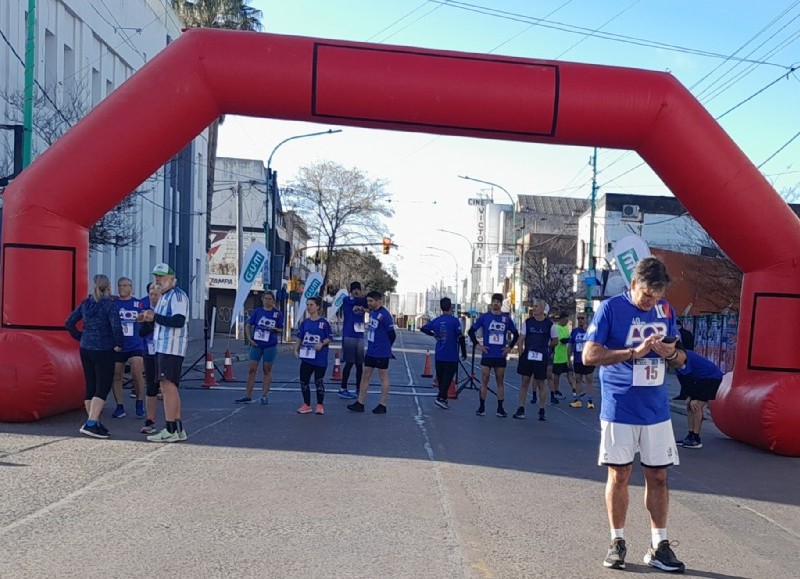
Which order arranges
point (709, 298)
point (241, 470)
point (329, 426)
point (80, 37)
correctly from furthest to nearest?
point (709, 298) < point (80, 37) < point (329, 426) < point (241, 470)

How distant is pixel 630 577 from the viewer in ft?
17.7

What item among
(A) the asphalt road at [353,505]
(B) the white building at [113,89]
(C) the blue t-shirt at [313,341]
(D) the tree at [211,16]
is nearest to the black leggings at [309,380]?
(C) the blue t-shirt at [313,341]

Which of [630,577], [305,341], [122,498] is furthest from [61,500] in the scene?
→ [305,341]

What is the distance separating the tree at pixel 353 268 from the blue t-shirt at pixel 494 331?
5148 centimetres

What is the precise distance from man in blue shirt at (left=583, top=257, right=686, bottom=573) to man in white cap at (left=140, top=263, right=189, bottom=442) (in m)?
5.25

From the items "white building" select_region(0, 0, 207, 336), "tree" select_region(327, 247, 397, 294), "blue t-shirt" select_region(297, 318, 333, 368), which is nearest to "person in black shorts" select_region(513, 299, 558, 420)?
"blue t-shirt" select_region(297, 318, 333, 368)

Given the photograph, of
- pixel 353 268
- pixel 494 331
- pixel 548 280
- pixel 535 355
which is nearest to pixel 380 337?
pixel 494 331

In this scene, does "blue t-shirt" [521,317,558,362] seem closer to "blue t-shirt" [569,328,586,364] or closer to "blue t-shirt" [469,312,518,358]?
"blue t-shirt" [469,312,518,358]

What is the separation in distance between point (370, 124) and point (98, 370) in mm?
4475

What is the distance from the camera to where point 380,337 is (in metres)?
13.9

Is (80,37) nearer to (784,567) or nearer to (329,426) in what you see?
(329,426)

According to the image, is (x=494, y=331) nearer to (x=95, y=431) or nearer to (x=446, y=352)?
(x=446, y=352)

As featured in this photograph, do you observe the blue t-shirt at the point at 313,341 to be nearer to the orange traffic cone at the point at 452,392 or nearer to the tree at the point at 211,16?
the orange traffic cone at the point at 452,392

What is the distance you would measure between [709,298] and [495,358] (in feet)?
74.9
